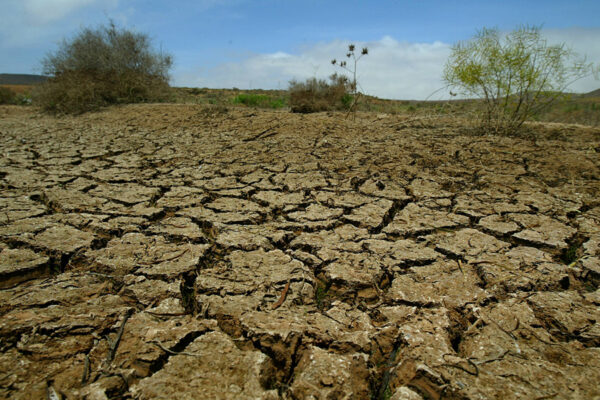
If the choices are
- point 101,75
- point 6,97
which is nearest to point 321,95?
point 101,75

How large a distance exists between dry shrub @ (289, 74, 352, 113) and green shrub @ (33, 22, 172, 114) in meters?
3.37

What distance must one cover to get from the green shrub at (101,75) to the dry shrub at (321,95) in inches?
133

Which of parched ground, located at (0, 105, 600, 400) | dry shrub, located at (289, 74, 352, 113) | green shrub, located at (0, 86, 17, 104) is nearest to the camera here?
parched ground, located at (0, 105, 600, 400)

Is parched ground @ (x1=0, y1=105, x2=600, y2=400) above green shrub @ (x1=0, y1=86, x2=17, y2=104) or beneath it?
beneath

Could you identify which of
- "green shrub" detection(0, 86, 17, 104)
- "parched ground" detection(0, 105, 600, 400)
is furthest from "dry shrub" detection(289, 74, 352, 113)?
"green shrub" detection(0, 86, 17, 104)

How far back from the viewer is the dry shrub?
6051 millimetres

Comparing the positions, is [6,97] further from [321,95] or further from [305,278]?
[305,278]

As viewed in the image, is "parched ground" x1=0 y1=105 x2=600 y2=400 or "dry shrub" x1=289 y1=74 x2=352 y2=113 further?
"dry shrub" x1=289 y1=74 x2=352 y2=113

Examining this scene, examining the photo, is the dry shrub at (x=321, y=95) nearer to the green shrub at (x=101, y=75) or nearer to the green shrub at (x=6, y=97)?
the green shrub at (x=101, y=75)

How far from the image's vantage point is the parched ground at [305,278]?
1000mm

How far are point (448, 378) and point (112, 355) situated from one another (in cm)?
102

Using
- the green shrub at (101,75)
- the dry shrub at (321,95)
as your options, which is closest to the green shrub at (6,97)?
the green shrub at (101,75)

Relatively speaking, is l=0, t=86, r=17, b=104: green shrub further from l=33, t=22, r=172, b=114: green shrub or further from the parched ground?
the parched ground

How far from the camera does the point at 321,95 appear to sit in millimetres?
6316
